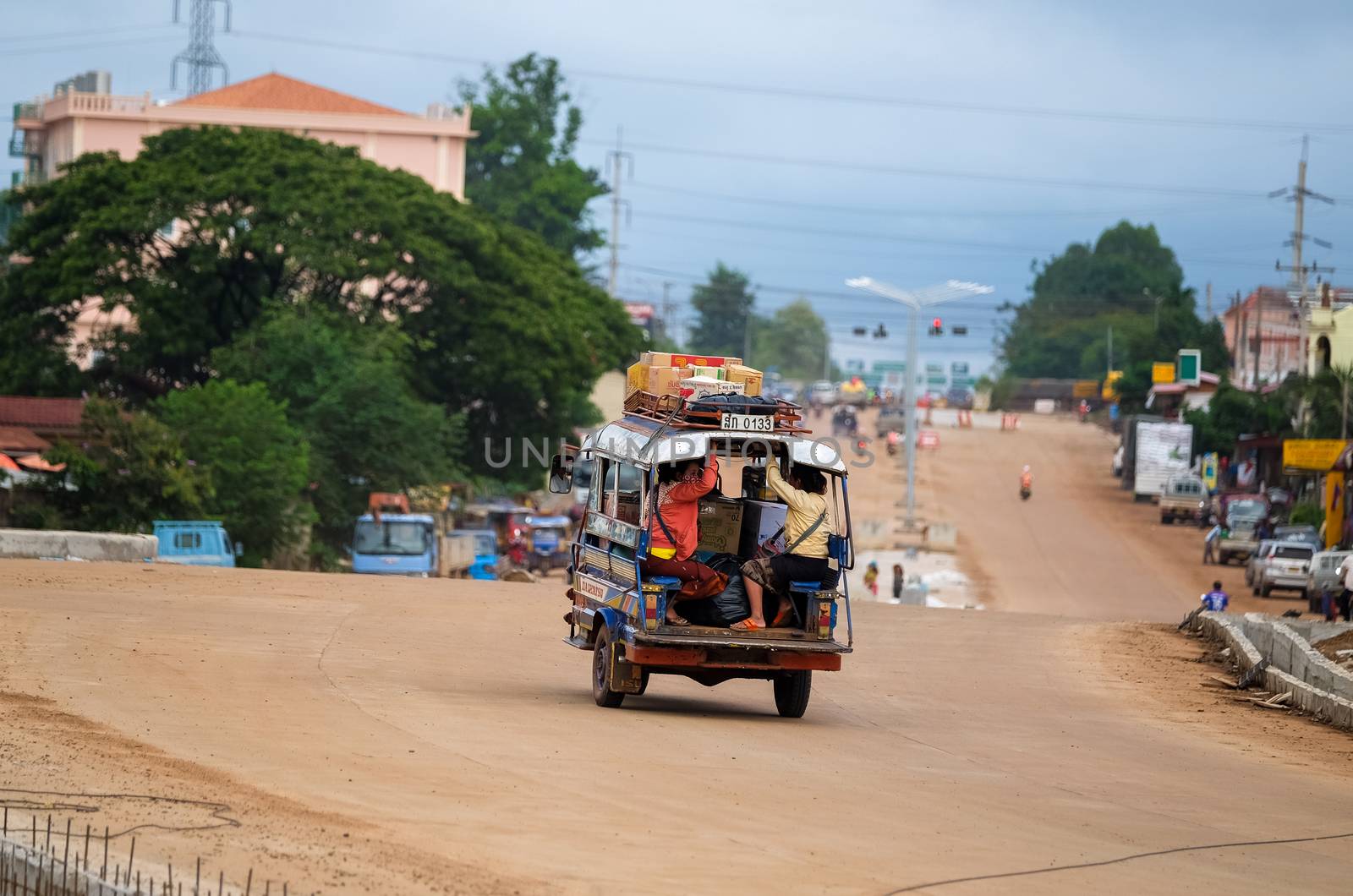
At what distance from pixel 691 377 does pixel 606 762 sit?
5.42 m

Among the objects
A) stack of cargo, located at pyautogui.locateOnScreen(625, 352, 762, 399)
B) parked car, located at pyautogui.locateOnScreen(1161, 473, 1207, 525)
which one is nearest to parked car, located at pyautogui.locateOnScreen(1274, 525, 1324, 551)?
parked car, located at pyautogui.locateOnScreen(1161, 473, 1207, 525)

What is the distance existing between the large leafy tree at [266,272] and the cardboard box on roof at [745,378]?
129 ft

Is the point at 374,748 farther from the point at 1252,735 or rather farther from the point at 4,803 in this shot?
the point at 1252,735

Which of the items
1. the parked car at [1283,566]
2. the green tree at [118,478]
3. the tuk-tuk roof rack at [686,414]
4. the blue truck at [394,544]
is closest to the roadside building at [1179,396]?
the parked car at [1283,566]

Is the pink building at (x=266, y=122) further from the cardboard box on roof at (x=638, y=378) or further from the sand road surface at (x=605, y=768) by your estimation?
the cardboard box on roof at (x=638, y=378)

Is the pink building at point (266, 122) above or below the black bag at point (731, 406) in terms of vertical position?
above

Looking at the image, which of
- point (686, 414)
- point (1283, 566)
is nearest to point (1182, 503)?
point (1283, 566)

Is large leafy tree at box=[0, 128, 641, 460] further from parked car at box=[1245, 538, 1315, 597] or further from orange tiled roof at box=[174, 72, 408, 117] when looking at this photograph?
orange tiled roof at box=[174, 72, 408, 117]

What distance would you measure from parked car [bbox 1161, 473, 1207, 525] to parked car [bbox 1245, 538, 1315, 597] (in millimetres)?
25233

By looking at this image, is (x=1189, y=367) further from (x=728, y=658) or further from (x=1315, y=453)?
(x=728, y=658)

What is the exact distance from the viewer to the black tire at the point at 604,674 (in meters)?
16.4

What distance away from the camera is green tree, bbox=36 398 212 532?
39625mm

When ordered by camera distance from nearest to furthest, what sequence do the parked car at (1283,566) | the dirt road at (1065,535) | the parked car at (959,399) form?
the parked car at (1283,566), the dirt road at (1065,535), the parked car at (959,399)

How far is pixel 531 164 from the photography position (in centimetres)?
11288
